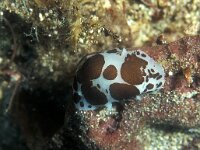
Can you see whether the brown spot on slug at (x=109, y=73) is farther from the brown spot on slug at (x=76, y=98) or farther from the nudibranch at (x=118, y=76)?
the brown spot on slug at (x=76, y=98)

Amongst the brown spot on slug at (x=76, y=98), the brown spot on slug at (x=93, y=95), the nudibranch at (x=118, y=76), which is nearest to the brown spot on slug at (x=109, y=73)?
the nudibranch at (x=118, y=76)

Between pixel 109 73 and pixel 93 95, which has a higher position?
pixel 109 73

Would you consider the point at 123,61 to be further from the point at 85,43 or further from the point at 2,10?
the point at 2,10

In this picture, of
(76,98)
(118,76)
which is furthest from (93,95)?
(118,76)

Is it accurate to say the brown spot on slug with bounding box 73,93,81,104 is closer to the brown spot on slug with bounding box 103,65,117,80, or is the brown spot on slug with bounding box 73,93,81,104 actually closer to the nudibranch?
the nudibranch

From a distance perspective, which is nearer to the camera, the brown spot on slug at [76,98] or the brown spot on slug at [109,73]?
the brown spot on slug at [109,73]

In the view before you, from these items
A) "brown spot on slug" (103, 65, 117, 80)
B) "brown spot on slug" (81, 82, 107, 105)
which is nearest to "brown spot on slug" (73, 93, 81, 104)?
"brown spot on slug" (81, 82, 107, 105)

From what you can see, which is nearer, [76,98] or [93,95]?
[93,95]

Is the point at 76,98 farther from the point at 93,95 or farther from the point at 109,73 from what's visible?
the point at 109,73

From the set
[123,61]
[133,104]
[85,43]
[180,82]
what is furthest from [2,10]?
[180,82]
